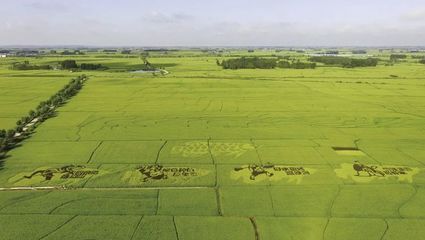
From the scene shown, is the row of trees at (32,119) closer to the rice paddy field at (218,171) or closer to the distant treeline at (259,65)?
the rice paddy field at (218,171)

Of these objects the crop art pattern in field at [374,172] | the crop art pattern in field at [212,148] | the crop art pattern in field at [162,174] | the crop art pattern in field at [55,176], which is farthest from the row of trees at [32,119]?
the crop art pattern in field at [374,172]

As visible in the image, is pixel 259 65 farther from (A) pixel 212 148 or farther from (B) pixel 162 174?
(B) pixel 162 174

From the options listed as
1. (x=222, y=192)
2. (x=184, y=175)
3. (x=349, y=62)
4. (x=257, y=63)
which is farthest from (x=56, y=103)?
(x=349, y=62)

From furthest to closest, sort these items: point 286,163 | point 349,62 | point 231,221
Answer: point 349,62, point 286,163, point 231,221

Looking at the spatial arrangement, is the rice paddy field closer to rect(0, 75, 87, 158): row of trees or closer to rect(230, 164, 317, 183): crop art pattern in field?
rect(230, 164, 317, 183): crop art pattern in field

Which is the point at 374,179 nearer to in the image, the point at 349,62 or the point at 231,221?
the point at 231,221

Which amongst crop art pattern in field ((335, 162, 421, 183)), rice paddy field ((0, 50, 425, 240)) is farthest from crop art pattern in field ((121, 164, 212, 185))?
crop art pattern in field ((335, 162, 421, 183))

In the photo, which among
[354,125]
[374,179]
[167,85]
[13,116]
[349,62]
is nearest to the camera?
[374,179]
